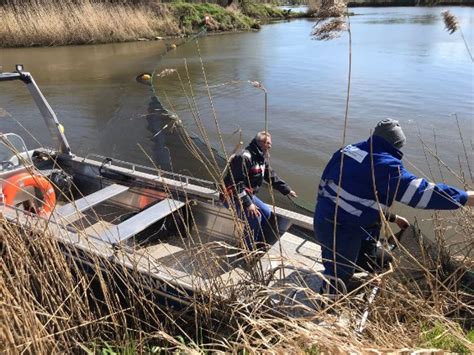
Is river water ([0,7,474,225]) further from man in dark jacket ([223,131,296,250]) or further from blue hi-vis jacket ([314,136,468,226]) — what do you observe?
blue hi-vis jacket ([314,136,468,226])

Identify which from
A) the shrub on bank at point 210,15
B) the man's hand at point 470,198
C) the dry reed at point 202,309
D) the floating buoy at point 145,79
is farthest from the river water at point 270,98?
the shrub on bank at point 210,15

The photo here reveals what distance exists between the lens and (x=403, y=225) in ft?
11.3

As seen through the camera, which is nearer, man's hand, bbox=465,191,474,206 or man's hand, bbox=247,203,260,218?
man's hand, bbox=465,191,474,206

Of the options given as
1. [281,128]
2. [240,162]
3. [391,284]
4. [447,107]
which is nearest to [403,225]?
[391,284]

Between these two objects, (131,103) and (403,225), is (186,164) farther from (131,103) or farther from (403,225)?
(131,103)

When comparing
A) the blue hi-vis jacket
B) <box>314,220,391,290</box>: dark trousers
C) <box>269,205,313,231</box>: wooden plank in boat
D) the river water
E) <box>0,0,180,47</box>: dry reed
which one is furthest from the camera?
<box>0,0,180,47</box>: dry reed

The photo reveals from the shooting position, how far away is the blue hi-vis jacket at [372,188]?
274 centimetres

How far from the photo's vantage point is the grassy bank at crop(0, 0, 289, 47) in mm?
20562

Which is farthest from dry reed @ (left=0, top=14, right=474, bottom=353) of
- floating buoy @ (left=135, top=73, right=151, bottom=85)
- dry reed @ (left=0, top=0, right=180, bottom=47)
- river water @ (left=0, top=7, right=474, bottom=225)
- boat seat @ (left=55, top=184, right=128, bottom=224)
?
dry reed @ (left=0, top=0, right=180, bottom=47)

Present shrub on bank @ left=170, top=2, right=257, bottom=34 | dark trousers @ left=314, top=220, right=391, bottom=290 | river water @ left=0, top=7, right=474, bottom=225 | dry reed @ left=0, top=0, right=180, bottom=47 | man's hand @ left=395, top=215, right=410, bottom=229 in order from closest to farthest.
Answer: dark trousers @ left=314, top=220, right=391, bottom=290 < man's hand @ left=395, top=215, right=410, bottom=229 < river water @ left=0, top=7, right=474, bottom=225 < dry reed @ left=0, top=0, right=180, bottom=47 < shrub on bank @ left=170, top=2, right=257, bottom=34

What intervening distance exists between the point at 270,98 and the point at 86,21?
13.8 m

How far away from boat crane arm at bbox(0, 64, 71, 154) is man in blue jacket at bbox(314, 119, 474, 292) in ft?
12.2

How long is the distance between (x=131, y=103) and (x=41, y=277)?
32.9 feet

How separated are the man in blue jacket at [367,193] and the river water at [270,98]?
1.33 metres
